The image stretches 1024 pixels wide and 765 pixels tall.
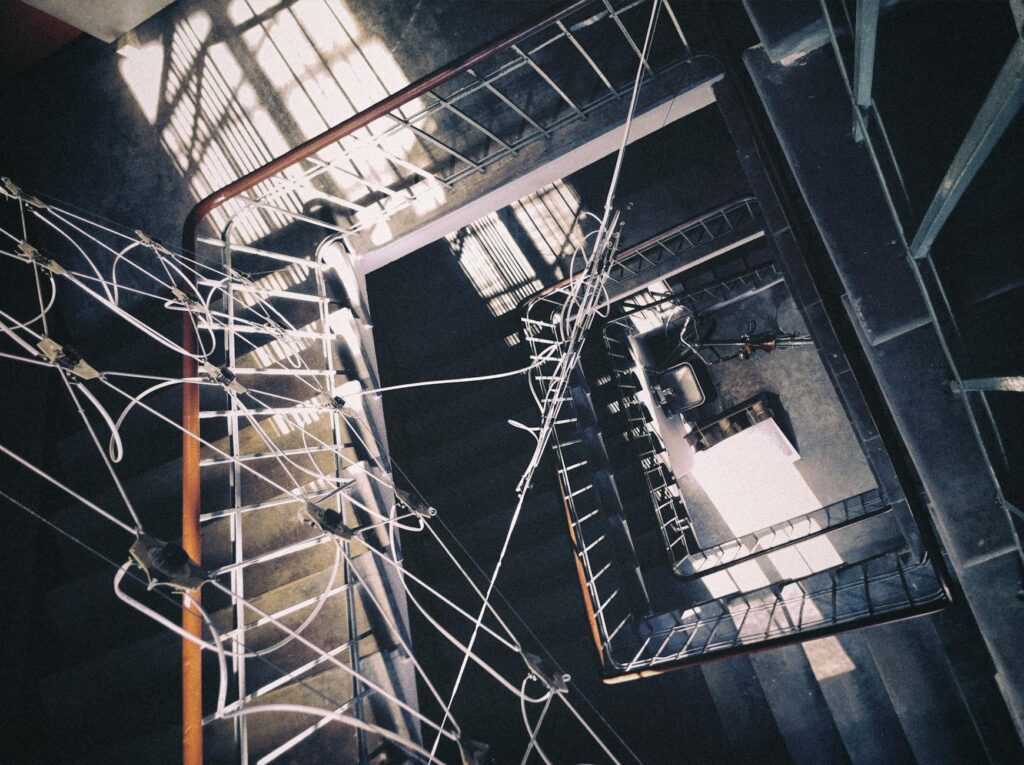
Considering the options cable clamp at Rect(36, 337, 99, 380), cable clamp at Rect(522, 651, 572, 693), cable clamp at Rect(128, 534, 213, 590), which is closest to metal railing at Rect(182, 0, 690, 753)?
cable clamp at Rect(36, 337, 99, 380)

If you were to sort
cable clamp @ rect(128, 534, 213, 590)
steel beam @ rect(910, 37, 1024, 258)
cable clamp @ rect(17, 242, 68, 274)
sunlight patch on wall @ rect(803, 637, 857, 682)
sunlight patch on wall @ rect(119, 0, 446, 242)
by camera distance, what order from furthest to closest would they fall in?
1. sunlight patch on wall @ rect(803, 637, 857, 682)
2. sunlight patch on wall @ rect(119, 0, 446, 242)
3. cable clamp @ rect(17, 242, 68, 274)
4. cable clamp @ rect(128, 534, 213, 590)
5. steel beam @ rect(910, 37, 1024, 258)

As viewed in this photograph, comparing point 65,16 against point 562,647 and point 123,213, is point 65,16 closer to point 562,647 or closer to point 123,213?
point 123,213

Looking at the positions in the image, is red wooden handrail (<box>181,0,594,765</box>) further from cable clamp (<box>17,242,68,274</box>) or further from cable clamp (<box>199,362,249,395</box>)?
cable clamp (<box>17,242,68,274</box>)

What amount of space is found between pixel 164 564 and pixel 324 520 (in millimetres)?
477

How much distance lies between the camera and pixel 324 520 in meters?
1.82

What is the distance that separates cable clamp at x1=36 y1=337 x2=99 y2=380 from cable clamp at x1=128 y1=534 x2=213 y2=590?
2.05ft

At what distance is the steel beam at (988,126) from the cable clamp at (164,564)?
2.16 m

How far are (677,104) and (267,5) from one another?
3.51m

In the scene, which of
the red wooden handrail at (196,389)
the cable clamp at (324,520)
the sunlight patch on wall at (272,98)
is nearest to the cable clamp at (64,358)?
the red wooden handrail at (196,389)

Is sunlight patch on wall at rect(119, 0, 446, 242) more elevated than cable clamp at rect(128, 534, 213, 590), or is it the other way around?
sunlight patch on wall at rect(119, 0, 446, 242)

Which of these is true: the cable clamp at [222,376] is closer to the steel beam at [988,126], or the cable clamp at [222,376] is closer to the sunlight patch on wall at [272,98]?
the sunlight patch on wall at [272,98]

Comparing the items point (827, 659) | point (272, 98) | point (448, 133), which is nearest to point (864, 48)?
point (448, 133)

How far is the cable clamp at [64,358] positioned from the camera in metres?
1.59

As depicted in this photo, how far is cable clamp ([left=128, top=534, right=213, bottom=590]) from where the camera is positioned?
1414 mm
